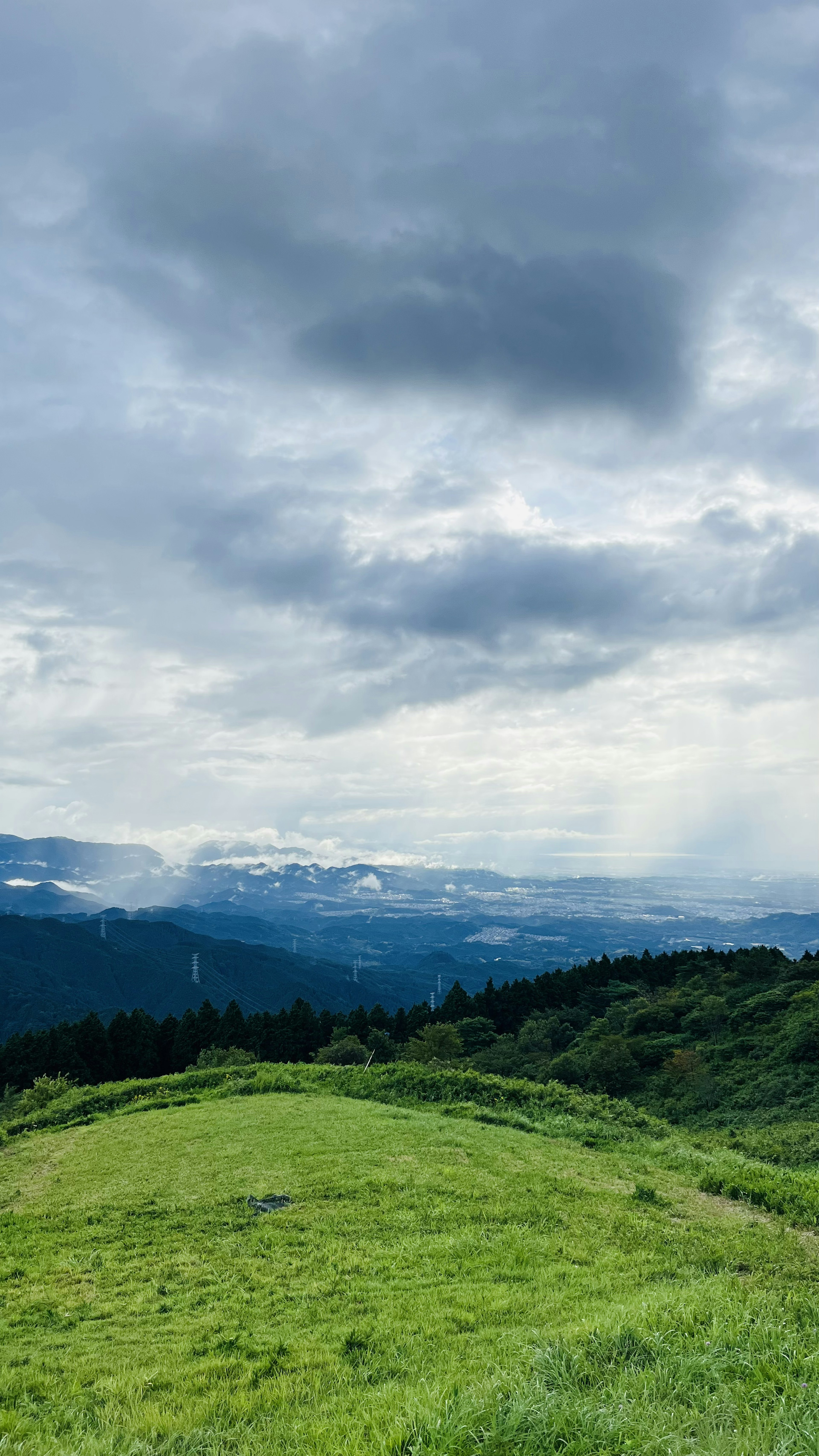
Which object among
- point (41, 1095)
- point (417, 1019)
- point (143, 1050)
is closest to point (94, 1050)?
point (143, 1050)

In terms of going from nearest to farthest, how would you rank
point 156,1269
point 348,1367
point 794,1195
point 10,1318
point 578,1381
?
point 578,1381, point 348,1367, point 10,1318, point 156,1269, point 794,1195

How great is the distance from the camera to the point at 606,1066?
1842 inches

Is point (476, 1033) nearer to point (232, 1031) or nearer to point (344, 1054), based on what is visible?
point (344, 1054)

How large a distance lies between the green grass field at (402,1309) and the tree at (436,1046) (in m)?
41.0

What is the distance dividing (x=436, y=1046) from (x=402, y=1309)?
54624 mm

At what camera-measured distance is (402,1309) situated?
10789 millimetres

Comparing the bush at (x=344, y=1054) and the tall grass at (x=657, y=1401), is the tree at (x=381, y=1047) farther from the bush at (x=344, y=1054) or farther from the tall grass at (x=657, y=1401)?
the tall grass at (x=657, y=1401)

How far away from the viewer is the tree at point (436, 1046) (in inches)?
2398

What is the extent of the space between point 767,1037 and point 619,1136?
81.5 ft

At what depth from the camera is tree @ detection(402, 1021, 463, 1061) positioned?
60.9 meters

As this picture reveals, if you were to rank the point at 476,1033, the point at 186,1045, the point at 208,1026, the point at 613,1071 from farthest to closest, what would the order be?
the point at 208,1026 → the point at 186,1045 → the point at 476,1033 → the point at 613,1071

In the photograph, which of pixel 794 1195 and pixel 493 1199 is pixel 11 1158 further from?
pixel 794 1195

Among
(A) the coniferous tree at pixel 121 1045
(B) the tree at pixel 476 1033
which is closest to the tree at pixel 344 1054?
(B) the tree at pixel 476 1033

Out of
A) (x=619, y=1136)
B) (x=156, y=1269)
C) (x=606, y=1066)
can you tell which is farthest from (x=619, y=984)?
(x=156, y=1269)
